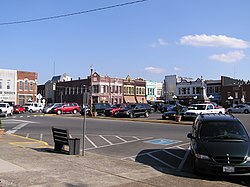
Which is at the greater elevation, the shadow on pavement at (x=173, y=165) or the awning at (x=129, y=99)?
the awning at (x=129, y=99)

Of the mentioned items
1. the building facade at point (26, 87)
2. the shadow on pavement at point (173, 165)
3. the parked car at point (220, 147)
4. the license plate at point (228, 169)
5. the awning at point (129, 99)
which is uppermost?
the building facade at point (26, 87)

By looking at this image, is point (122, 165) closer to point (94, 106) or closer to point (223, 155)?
point (223, 155)

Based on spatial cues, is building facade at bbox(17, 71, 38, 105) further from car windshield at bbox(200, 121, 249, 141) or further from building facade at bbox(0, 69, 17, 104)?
car windshield at bbox(200, 121, 249, 141)

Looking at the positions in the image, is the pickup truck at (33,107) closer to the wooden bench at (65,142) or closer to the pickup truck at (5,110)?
the pickup truck at (5,110)

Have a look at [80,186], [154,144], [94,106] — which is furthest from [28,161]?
[94,106]

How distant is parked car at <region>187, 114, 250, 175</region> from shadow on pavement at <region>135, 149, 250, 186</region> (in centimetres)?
32

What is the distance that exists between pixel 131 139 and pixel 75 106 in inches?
1452

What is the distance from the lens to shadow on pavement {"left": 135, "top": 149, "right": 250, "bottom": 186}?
918 cm

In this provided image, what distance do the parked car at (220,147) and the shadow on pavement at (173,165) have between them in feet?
Answer: 1.05

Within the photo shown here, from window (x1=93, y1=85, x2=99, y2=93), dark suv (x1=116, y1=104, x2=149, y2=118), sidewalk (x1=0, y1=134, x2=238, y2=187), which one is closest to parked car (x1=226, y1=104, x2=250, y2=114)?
dark suv (x1=116, y1=104, x2=149, y2=118)

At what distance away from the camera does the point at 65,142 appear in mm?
12727

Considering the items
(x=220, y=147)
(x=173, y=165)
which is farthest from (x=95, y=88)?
(x=220, y=147)

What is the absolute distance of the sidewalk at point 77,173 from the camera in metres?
8.29

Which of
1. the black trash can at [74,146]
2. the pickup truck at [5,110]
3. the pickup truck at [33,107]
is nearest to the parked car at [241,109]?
the pickup truck at [5,110]
